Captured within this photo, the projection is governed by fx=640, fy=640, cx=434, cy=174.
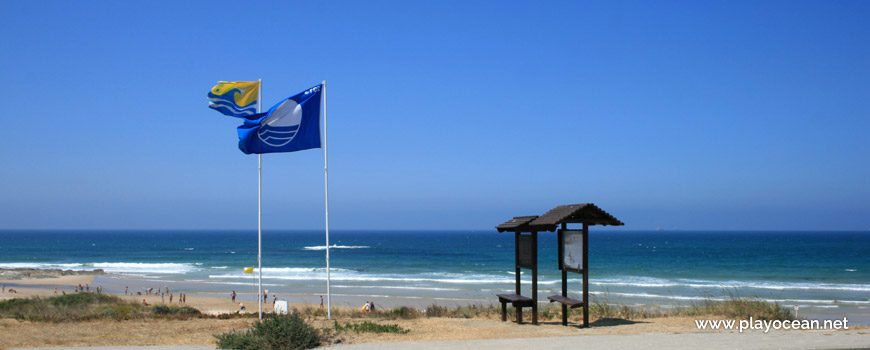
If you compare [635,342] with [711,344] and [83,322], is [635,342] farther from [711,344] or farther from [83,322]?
[83,322]

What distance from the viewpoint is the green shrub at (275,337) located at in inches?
366

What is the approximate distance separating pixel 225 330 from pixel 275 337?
221cm

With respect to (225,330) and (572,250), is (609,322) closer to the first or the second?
(572,250)

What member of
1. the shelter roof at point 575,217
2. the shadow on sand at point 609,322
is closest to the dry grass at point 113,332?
the shelter roof at point 575,217

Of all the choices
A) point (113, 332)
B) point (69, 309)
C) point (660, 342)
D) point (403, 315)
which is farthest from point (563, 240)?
point (69, 309)

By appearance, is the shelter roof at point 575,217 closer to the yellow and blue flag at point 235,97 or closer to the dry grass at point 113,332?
the dry grass at point 113,332

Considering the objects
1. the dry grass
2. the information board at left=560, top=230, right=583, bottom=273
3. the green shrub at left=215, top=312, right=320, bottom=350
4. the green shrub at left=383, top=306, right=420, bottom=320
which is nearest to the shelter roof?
the information board at left=560, top=230, right=583, bottom=273

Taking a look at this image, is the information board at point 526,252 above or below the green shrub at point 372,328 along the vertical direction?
above

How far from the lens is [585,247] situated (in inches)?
461

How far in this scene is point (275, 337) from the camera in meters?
9.39

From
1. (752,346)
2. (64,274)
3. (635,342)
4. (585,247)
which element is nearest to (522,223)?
(585,247)

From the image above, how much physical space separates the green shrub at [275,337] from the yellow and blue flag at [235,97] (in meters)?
5.40

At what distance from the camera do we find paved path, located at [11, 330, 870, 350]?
9148 millimetres

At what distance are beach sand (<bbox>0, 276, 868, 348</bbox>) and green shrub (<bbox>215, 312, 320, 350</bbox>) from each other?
0.57m
